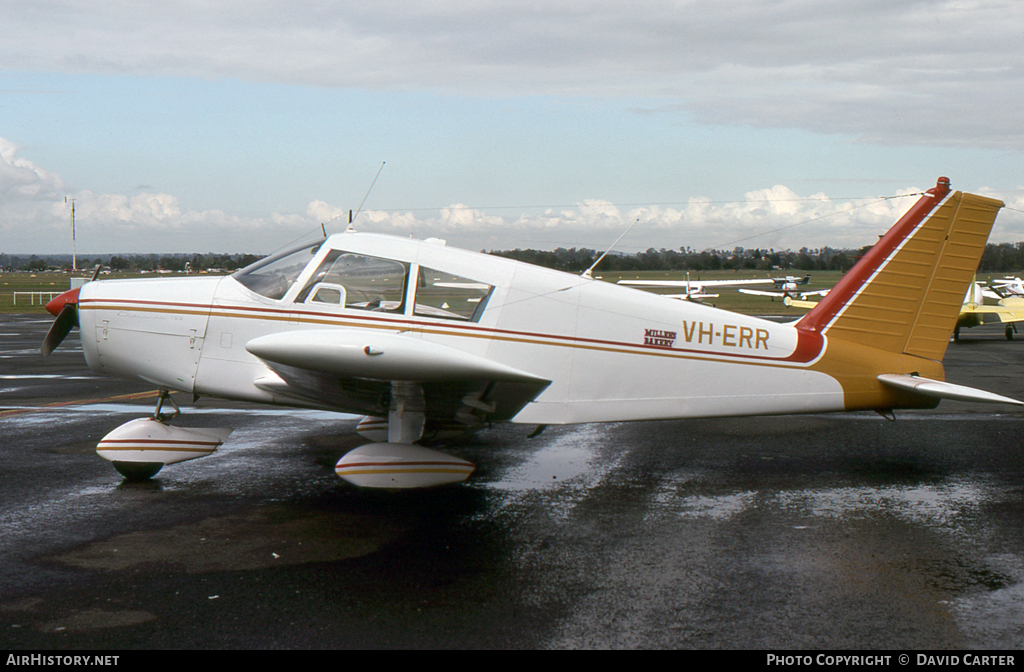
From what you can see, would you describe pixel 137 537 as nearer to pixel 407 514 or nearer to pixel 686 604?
pixel 407 514

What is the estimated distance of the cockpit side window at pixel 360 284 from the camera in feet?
19.5

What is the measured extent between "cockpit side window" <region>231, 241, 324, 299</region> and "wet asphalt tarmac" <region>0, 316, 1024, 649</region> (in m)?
1.67

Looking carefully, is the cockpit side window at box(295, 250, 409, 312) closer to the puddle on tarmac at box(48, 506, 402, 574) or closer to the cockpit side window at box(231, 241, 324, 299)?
the cockpit side window at box(231, 241, 324, 299)

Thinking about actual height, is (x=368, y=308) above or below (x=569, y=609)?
above

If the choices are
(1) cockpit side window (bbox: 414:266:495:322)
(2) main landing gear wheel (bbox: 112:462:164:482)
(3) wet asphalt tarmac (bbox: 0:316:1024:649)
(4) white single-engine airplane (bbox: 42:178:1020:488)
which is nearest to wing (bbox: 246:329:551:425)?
(4) white single-engine airplane (bbox: 42:178:1020:488)

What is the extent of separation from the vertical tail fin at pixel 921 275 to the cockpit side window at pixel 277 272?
14.7ft

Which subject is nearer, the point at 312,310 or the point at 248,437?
the point at 312,310

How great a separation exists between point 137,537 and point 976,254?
7510 millimetres

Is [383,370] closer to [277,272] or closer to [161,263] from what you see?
[277,272]

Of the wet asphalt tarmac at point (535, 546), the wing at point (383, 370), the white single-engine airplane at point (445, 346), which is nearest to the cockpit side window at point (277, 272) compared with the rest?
the white single-engine airplane at point (445, 346)
